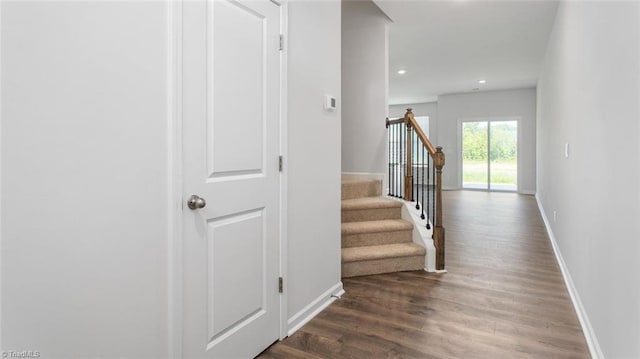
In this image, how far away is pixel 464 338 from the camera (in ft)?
7.21

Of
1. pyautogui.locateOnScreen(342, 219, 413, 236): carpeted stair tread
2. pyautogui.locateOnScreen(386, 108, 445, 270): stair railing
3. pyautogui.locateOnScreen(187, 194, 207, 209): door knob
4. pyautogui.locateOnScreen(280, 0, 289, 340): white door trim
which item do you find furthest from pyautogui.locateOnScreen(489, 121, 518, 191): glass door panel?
pyautogui.locateOnScreen(187, 194, 207, 209): door knob

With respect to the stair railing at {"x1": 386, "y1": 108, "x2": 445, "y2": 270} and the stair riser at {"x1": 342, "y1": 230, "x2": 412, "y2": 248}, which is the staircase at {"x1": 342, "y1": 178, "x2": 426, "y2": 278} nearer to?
the stair riser at {"x1": 342, "y1": 230, "x2": 412, "y2": 248}

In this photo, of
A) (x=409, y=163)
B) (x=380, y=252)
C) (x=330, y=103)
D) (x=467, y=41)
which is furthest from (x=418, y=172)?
(x=467, y=41)

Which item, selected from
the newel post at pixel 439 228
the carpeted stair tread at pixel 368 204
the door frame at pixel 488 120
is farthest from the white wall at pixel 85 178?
the door frame at pixel 488 120

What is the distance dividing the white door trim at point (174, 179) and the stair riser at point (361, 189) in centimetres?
263

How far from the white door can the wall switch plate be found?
2.06ft

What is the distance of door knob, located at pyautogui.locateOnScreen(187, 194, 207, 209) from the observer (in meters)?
1.58

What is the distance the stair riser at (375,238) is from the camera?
3551mm

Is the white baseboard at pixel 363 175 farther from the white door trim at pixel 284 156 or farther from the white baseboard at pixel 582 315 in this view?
the white door trim at pixel 284 156

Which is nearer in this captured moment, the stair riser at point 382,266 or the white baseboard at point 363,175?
the stair riser at point 382,266

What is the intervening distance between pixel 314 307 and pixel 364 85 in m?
2.88

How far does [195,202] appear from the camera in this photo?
159cm

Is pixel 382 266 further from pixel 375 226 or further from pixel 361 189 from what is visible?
pixel 361 189

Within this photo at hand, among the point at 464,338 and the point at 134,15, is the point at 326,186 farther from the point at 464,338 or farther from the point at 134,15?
the point at 134,15
